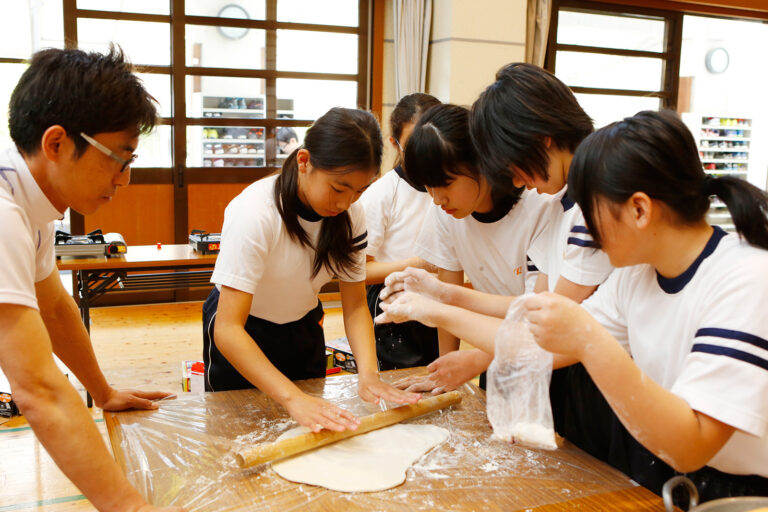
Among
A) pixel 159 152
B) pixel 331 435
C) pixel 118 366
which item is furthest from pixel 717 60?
pixel 331 435

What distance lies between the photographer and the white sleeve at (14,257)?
101cm

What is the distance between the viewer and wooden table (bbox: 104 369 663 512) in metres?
1.17

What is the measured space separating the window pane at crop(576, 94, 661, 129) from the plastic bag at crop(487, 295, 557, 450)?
5575mm

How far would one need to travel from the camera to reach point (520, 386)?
121cm

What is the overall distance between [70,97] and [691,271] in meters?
1.11

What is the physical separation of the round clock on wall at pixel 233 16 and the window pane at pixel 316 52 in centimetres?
31

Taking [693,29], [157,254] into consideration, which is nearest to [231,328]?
[157,254]

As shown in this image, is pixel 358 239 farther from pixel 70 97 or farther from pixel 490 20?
pixel 490 20

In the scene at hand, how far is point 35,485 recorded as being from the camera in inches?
97.5

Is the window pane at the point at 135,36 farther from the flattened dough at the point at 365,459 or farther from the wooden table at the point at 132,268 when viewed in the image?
the flattened dough at the point at 365,459

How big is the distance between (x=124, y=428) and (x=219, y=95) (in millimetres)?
4310

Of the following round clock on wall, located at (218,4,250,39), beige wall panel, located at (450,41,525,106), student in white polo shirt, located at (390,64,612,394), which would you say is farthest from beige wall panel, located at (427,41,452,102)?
student in white polo shirt, located at (390,64,612,394)

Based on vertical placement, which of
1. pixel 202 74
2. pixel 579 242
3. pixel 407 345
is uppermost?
pixel 202 74

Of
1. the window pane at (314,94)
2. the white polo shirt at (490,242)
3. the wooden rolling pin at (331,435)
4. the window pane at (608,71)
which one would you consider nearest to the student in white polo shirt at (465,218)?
the white polo shirt at (490,242)
